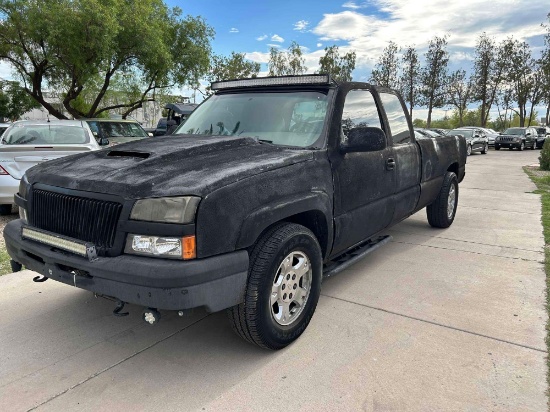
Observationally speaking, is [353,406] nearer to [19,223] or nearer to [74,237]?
[74,237]

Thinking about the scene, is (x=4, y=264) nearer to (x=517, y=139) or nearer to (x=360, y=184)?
(x=360, y=184)

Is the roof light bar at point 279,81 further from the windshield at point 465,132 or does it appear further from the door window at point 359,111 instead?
the windshield at point 465,132

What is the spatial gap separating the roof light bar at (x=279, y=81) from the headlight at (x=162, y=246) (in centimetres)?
202

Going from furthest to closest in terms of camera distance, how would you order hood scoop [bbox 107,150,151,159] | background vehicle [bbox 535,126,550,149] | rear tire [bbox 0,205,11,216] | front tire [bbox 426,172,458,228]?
background vehicle [bbox 535,126,550,149] < rear tire [bbox 0,205,11,216] < front tire [bbox 426,172,458,228] < hood scoop [bbox 107,150,151,159]

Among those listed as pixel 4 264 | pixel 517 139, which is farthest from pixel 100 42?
pixel 517 139

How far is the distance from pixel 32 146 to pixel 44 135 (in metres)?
0.81

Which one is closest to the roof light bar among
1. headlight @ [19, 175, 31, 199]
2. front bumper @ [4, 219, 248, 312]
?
front bumper @ [4, 219, 248, 312]

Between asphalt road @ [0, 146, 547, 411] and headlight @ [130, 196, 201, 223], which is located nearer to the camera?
headlight @ [130, 196, 201, 223]

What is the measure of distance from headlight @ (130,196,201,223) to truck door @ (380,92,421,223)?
2679 mm

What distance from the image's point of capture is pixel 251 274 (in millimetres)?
2715

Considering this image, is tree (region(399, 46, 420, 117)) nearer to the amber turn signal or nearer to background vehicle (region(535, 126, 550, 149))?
background vehicle (region(535, 126, 550, 149))

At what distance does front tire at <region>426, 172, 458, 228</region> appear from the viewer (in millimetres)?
6102

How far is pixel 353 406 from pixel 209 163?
5.53 feet

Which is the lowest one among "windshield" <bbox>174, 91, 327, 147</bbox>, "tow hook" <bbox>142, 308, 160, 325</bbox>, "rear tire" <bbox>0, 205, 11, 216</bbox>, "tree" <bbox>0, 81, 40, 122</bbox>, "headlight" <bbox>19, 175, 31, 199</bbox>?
"rear tire" <bbox>0, 205, 11, 216</bbox>
